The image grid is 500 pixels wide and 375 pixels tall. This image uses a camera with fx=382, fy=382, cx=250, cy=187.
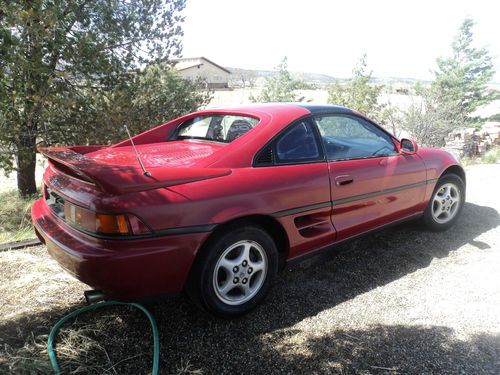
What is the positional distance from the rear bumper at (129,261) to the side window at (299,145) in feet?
3.07

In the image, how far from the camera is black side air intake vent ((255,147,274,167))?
110 inches

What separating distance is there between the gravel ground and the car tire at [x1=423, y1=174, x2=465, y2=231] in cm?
56

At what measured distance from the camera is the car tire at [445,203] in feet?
13.9

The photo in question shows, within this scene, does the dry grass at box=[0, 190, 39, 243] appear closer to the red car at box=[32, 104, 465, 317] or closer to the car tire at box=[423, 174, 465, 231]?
the red car at box=[32, 104, 465, 317]

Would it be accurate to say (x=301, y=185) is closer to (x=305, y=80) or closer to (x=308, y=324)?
(x=308, y=324)

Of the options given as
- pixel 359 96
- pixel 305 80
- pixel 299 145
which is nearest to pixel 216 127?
pixel 299 145

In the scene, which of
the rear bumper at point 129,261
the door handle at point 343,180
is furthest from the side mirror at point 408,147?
the rear bumper at point 129,261

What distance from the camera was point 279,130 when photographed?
2959mm

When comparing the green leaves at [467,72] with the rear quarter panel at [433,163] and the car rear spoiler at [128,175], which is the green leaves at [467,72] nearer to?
the rear quarter panel at [433,163]

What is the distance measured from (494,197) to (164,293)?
213 inches

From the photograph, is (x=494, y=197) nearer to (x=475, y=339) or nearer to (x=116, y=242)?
(x=475, y=339)

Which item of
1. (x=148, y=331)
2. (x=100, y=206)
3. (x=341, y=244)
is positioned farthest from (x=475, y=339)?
(x=100, y=206)

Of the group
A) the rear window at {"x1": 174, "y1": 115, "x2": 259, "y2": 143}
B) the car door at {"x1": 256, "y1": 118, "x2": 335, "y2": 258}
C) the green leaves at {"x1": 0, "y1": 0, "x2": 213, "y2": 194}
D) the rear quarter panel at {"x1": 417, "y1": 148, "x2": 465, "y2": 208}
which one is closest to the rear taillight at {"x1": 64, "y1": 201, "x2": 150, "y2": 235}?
the car door at {"x1": 256, "y1": 118, "x2": 335, "y2": 258}

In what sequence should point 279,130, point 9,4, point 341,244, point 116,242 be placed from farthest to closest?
point 9,4
point 341,244
point 279,130
point 116,242
